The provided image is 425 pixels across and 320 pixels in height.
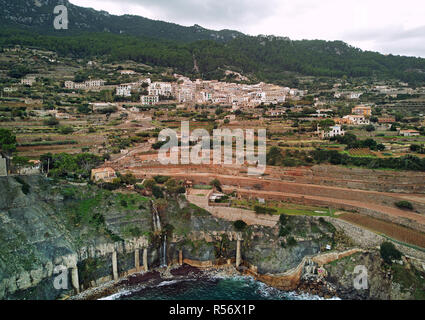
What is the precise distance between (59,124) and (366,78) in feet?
192

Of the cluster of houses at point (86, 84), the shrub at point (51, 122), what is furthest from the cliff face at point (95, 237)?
the cluster of houses at point (86, 84)

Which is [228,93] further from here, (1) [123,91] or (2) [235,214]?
(2) [235,214]

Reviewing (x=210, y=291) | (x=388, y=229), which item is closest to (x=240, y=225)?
(x=210, y=291)

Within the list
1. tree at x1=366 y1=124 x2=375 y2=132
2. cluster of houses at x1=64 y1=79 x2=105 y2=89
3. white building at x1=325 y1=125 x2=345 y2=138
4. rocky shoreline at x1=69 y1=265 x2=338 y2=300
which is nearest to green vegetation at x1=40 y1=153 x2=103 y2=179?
rocky shoreline at x1=69 y1=265 x2=338 y2=300

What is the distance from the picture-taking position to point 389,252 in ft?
58.6

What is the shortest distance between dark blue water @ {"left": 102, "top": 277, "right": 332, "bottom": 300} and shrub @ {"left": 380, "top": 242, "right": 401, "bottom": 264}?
4.28 m

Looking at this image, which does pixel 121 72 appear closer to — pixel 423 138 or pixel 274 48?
pixel 274 48

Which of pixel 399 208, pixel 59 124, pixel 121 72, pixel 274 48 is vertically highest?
pixel 274 48

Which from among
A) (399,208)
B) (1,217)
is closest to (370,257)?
(399,208)

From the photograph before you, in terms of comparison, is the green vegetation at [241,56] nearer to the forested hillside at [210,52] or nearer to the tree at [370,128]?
the forested hillside at [210,52]

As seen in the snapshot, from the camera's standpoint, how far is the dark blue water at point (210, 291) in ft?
59.0

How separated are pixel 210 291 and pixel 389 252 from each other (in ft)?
32.3

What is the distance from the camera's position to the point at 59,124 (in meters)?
35.4

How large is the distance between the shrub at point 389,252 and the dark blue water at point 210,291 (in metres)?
4.28
